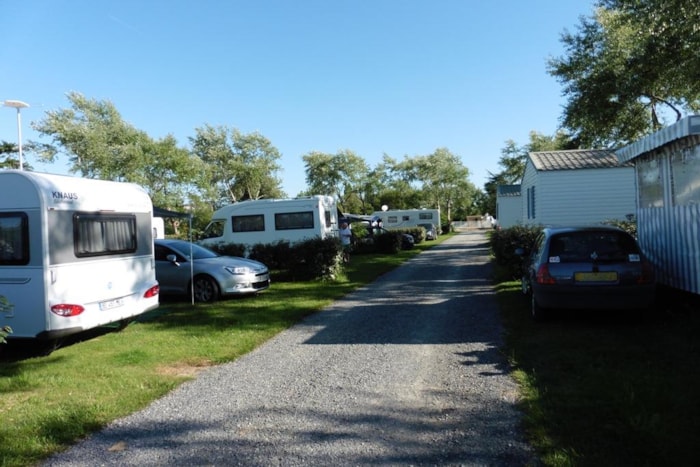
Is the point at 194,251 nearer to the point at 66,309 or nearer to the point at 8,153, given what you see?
the point at 66,309

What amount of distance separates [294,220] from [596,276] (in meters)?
13.0

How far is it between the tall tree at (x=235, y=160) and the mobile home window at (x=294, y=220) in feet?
143

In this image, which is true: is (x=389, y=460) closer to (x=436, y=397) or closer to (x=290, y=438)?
(x=290, y=438)

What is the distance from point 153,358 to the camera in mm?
6496

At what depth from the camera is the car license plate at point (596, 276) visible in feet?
22.0

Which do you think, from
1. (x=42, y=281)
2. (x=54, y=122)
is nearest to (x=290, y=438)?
(x=42, y=281)

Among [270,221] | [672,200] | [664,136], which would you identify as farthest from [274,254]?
[664,136]

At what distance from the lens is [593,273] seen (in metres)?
6.77

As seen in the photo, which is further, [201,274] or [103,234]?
[201,274]

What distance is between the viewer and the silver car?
11180 millimetres

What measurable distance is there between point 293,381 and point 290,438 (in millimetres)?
1491

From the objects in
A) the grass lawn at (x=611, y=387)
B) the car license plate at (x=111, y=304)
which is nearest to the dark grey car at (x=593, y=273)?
the grass lawn at (x=611, y=387)

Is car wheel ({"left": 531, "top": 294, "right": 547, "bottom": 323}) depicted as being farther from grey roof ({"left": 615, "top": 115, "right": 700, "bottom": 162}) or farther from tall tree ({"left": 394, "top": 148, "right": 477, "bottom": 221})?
tall tree ({"left": 394, "top": 148, "right": 477, "bottom": 221})

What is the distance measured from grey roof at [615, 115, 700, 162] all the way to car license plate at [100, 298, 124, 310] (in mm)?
8296
